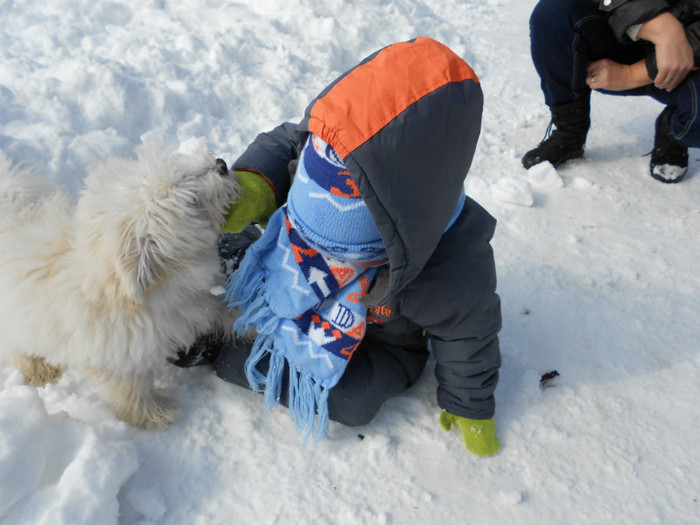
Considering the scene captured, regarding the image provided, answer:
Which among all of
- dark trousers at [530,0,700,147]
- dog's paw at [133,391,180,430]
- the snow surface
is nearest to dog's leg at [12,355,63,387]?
the snow surface

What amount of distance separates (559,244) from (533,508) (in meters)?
1.28

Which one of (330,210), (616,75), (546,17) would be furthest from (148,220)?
(616,75)

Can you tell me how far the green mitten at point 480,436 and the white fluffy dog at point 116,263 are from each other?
0.93 m

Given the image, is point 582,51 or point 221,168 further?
point 582,51

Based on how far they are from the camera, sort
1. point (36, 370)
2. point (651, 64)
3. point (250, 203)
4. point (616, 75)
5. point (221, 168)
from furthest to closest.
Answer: point (616, 75) → point (651, 64) → point (36, 370) → point (250, 203) → point (221, 168)

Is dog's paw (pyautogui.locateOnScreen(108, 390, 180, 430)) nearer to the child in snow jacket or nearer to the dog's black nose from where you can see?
the child in snow jacket

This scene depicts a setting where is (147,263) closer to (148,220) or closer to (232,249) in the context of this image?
(148,220)

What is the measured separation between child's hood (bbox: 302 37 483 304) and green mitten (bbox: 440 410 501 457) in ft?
2.50

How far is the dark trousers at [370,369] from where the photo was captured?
1624 mm

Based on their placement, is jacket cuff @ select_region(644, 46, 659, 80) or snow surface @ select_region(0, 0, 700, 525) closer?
snow surface @ select_region(0, 0, 700, 525)

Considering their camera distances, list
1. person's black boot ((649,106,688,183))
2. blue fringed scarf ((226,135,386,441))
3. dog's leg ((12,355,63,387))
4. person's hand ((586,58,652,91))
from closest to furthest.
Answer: blue fringed scarf ((226,135,386,441)) < dog's leg ((12,355,63,387)) < person's hand ((586,58,652,91)) < person's black boot ((649,106,688,183))

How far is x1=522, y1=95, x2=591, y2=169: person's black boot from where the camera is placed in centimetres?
268

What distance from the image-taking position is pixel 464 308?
4.77ft

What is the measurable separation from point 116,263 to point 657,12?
2.41 metres
